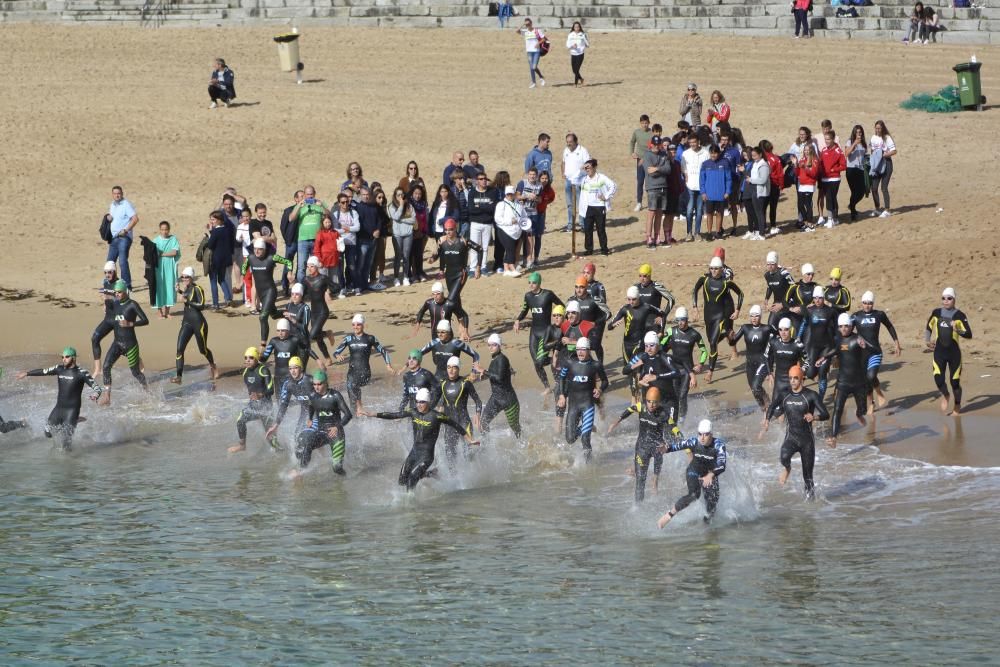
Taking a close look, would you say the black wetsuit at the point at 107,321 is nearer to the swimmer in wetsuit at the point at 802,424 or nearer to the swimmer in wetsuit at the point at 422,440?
the swimmer in wetsuit at the point at 422,440

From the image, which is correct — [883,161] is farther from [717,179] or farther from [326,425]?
[326,425]

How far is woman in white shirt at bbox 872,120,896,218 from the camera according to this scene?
1133 inches

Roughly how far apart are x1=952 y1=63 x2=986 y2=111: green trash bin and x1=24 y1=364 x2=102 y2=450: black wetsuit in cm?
2135

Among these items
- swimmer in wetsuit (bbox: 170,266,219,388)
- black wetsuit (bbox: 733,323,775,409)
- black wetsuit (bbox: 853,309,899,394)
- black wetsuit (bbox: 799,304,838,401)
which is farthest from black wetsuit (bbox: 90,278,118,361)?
black wetsuit (bbox: 853,309,899,394)

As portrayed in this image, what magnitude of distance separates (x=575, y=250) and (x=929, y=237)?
6.16 meters

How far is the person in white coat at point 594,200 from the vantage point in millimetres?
27125

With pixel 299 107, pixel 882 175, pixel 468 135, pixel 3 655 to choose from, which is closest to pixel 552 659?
pixel 3 655

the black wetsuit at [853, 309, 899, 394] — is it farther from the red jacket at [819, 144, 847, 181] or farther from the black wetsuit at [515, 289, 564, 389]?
the red jacket at [819, 144, 847, 181]

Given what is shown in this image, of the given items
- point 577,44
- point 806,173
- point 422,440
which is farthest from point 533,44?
point 422,440

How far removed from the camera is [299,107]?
38500 millimetres

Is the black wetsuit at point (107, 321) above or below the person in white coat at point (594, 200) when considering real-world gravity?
below

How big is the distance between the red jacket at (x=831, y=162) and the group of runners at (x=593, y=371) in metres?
5.33

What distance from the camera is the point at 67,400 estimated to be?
2147 cm

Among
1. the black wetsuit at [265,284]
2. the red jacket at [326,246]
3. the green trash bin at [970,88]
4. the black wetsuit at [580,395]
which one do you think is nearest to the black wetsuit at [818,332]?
the black wetsuit at [580,395]
